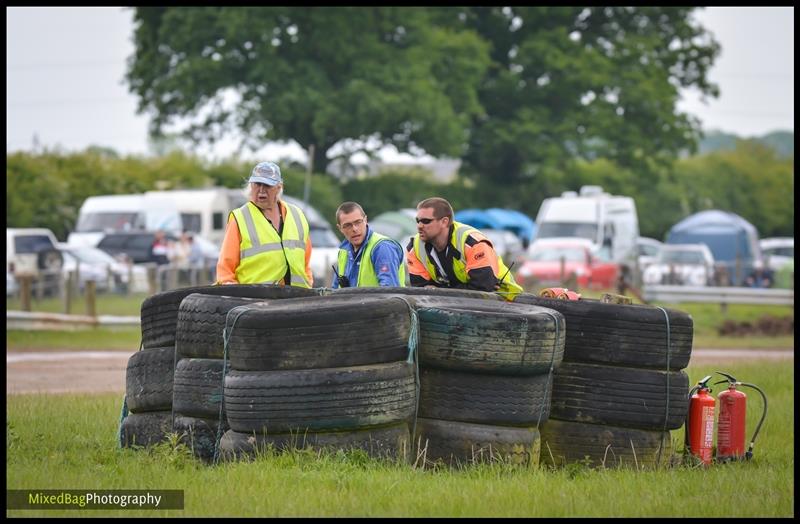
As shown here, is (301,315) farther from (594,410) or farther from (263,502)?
(594,410)

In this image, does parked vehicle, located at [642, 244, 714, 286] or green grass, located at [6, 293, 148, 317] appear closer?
green grass, located at [6, 293, 148, 317]

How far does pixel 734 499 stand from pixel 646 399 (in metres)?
1.44

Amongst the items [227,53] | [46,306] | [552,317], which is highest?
[227,53]

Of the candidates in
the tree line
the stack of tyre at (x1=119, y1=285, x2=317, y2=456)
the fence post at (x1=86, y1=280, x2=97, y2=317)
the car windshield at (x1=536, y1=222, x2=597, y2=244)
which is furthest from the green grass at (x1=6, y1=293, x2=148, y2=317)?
the stack of tyre at (x1=119, y1=285, x2=317, y2=456)

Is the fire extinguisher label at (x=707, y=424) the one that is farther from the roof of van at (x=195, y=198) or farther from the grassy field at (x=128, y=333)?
the roof of van at (x=195, y=198)

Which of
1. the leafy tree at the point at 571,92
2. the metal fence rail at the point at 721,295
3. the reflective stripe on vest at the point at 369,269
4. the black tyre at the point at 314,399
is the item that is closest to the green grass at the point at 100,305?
the metal fence rail at the point at 721,295

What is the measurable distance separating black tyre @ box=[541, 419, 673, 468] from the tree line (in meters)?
38.2

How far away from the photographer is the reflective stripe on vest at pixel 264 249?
11125 millimetres

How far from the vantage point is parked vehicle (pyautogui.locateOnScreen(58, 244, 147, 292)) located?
3422 cm

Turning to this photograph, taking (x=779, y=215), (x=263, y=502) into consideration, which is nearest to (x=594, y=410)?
(x=263, y=502)

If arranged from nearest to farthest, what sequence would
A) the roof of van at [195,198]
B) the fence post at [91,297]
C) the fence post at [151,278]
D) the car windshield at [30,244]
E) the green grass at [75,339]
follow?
the green grass at [75,339] < the fence post at [91,297] < the fence post at [151,278] < the car windshield at [30,244] < the roof of van at [195,198]

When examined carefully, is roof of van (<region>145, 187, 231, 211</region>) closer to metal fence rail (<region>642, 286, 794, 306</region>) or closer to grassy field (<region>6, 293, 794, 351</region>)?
grassy field (<region>6, 293, 794, 351</region>)

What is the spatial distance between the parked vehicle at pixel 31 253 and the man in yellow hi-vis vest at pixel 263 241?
82.5 ft

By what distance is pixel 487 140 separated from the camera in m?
62.2
